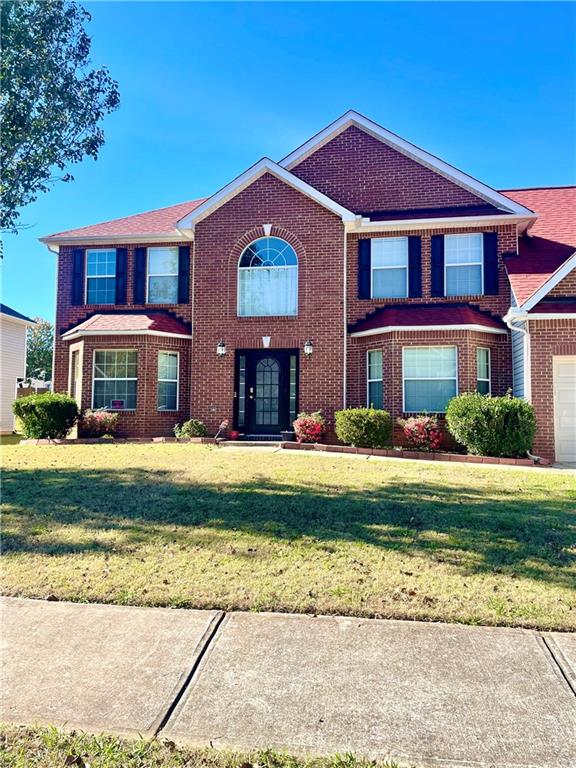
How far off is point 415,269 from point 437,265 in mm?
615

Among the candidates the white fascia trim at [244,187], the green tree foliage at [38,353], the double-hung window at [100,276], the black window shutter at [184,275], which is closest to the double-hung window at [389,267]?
the white fascia trim at [244,187]

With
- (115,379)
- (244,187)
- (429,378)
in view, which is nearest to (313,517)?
(429,378)

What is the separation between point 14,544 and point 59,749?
333cm

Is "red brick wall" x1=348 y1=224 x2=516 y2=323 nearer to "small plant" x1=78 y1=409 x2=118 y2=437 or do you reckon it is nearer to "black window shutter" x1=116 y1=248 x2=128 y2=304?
"black window shutter" x1=116 y1=248 x2=128 y2=304

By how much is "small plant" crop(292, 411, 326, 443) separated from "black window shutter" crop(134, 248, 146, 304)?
21.9 feet

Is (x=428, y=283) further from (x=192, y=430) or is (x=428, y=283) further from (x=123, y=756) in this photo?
(x=123, y=756)

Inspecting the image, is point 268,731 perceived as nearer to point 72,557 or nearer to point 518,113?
point 72,557

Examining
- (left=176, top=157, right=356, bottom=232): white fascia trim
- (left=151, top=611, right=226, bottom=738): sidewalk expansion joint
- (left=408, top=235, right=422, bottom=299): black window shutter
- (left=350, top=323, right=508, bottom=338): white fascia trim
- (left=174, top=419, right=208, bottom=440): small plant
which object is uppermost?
(left=176, top=157, right=356, bottom=232): white fascia trim

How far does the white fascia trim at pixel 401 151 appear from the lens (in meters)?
14.8

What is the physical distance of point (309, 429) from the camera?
45.1 feet

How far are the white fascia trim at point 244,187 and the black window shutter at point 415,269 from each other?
2193 millimetres

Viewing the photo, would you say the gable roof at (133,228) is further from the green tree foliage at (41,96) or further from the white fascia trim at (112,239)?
the green tree foliage at (41,96)

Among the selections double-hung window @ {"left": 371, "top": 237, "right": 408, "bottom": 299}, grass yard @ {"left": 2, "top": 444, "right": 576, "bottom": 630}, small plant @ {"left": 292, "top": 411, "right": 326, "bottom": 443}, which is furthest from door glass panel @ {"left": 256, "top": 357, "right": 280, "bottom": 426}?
grass yard @ {"left": 2, "top": 444, "right": 576, "bottom": 630}

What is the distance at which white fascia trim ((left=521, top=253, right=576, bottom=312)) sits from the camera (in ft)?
40.0
